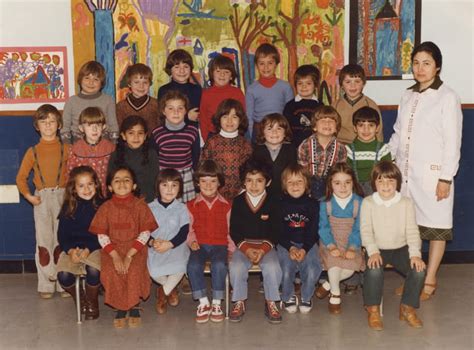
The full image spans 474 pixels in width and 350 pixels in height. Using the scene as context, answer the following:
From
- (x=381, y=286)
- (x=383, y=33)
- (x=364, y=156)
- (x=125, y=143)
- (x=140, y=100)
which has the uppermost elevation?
(x=383, y=33)

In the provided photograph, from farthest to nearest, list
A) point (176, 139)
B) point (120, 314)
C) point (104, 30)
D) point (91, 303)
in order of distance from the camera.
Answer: point (104, 30) → point (176, 139) → point (91, 303) → point (120, 314)

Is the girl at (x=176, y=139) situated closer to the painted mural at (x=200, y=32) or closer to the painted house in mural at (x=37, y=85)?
the painted mural at (x=200, y=32)

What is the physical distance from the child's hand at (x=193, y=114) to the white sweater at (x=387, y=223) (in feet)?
4.94

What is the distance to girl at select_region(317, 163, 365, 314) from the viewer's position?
4.19 meters

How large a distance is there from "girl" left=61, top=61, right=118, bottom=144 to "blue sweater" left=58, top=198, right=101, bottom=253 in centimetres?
72

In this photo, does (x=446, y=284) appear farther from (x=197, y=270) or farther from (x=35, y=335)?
(x=35, y=335)

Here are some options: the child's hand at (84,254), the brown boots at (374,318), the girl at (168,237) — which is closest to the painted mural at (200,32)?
the girl at (168,237)

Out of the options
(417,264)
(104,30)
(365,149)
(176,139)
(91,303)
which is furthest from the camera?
(104,30)

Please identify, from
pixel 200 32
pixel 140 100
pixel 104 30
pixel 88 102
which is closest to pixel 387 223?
pixel 140 100

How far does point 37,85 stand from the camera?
204 inches

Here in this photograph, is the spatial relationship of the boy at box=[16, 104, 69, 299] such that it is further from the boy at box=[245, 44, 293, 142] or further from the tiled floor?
the boy at box=[245, 44, 293, 142]

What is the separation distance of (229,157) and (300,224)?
0.70 metres

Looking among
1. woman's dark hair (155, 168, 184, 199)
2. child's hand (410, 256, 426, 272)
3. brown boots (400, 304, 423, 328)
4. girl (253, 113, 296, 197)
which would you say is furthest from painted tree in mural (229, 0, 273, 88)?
brown boots (400, 304, 423, 328)

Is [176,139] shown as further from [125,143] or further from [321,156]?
[321,156]
